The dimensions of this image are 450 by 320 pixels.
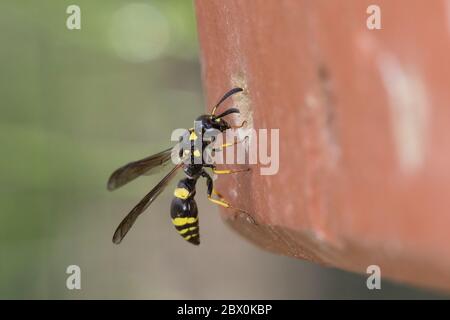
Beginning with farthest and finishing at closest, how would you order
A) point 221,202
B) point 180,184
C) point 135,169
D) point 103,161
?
1. point 103,161
2. point 180,184
3. point 135,169
4. point 221,202

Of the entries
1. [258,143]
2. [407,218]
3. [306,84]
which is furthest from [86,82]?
[407,218]

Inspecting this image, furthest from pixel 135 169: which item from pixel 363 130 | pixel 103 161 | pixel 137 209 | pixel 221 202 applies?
pixel 103 161

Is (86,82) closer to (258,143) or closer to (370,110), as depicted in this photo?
(258,143)

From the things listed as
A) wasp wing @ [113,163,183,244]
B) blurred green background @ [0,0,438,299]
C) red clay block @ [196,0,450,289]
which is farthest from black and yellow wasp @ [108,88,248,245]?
blurred green background @ [0,0,438,299]

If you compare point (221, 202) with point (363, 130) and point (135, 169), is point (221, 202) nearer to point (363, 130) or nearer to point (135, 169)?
point (135, 169)

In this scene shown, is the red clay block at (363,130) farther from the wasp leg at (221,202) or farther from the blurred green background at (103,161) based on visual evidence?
the blurred green background at (103,161)

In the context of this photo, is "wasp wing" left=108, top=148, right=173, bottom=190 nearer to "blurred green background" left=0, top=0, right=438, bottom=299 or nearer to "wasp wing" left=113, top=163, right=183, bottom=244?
"wasp wing" left=113, top=163, right=183, bottom=244

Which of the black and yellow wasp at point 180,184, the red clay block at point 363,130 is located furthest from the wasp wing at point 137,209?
the red clay block at point 363,130
